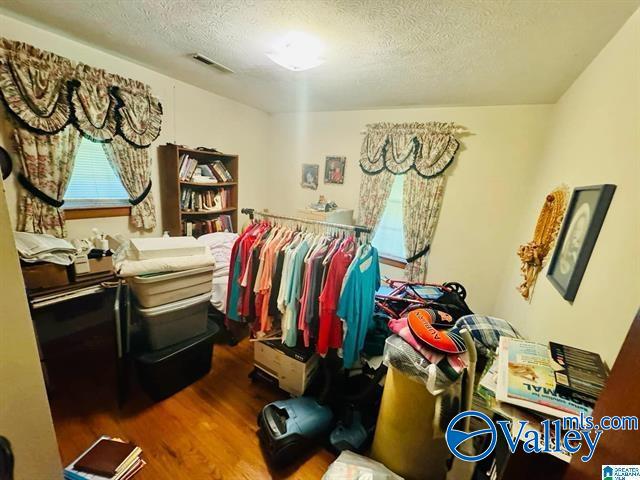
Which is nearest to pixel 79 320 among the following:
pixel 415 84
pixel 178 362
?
pixel 178 362

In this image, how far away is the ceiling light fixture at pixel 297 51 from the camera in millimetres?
1599

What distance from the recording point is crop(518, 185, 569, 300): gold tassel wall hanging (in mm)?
1571

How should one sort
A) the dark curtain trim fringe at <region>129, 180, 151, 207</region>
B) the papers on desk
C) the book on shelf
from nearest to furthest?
the papers on desk
the dark curtain trim fringe at <region>129, 180, 151, 207</region>
the book on shelf

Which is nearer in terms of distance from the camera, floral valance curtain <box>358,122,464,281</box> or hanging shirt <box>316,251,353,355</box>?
hanging shirt <box>316,251,353,355</box>

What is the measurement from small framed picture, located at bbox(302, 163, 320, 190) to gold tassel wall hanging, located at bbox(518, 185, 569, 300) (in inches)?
101

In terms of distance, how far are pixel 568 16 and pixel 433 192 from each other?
1725mm

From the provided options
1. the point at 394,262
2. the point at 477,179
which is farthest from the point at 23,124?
the point at 477,179

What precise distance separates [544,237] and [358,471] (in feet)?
5.90

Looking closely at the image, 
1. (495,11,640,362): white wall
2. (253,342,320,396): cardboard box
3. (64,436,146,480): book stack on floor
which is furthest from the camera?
(253,342,320,396): cardboard box

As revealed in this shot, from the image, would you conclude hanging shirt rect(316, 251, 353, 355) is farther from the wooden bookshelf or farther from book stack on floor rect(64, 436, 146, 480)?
the wooden bookshelf

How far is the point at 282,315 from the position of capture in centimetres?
167

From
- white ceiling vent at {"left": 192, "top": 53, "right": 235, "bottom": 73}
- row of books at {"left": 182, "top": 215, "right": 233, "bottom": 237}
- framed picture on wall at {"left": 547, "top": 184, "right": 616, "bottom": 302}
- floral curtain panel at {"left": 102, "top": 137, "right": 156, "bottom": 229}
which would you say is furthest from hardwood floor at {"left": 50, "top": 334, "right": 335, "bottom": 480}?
white ceiling vent at {"left": 192, "top": 53, "right": 235, "bottom": 73}

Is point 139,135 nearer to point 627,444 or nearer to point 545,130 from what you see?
point 627,444

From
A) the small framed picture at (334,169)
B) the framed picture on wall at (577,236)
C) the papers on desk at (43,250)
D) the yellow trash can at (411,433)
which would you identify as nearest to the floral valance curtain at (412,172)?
the small framed picture at (334,169)
